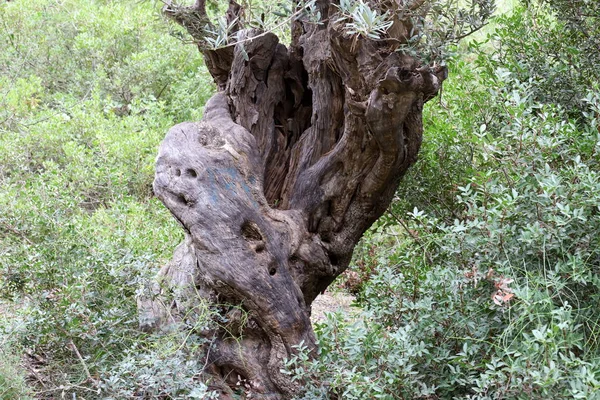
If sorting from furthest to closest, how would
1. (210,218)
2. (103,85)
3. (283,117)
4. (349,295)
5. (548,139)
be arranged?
(103,85), (349,295), (283,117), (210,218), (548,139)

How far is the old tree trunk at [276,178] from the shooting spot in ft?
12.5

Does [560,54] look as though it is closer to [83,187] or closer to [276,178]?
[276,178]

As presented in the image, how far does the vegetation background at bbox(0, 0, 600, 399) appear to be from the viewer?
3043mm

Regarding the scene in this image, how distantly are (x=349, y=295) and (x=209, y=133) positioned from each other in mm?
3316

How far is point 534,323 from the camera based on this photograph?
3039 millimetres

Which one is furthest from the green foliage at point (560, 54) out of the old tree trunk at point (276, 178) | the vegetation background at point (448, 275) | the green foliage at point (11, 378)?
the green foliage at point (11, 378)

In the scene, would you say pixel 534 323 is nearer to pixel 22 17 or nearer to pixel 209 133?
pixel 209 133

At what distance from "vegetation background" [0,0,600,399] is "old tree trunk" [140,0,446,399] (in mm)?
185

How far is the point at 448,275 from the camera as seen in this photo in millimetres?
3525

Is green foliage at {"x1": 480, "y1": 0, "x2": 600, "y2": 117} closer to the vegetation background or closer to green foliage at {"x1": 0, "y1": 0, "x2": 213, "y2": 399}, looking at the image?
the vegetation background

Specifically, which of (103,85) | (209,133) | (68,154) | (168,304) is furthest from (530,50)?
(103,85)

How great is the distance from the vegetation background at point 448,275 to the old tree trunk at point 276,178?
185mm

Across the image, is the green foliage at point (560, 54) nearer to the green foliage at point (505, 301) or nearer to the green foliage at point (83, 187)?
the green foliage at point (505, 301)

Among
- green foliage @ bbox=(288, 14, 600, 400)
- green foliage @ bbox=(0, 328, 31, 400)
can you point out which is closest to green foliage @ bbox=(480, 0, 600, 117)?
green foliage @ bbox=(288, 14, 600, 400)
